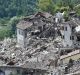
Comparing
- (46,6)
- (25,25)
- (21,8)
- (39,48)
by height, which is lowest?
(39,48)

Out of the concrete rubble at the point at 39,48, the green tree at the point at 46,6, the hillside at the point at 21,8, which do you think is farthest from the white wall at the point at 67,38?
the green tree at the point at 46,6

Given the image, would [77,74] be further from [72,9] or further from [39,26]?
[72,9]

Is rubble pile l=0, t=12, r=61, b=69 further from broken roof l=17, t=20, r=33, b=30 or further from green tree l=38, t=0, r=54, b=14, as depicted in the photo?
green tree l=38, t=0, r=54, b=14

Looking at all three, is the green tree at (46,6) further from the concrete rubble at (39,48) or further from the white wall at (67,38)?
the white wall at (67,38)

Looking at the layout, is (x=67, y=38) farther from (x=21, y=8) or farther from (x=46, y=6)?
(x=21, y=8)

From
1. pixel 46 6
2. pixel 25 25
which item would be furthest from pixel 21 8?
pixel 25 25

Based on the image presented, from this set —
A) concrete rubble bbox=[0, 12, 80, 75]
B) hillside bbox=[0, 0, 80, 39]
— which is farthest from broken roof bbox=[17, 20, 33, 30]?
hillside bbox=[0, 0, 80, 39]

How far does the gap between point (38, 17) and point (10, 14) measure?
98.0 feet

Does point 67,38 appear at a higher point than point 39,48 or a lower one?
higher

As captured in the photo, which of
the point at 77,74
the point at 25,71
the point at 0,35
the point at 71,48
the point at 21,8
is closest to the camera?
the point at 77,74

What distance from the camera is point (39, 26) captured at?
53.9 m

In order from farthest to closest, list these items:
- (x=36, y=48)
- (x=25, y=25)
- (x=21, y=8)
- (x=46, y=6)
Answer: (x=21, y=8) → (x=46, y=6) → (x=25, y=25) → (x=36, y=48)

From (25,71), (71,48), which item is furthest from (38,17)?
(25,71)

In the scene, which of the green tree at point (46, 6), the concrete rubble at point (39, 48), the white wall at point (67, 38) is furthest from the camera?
the green tree at point (46, 6)
